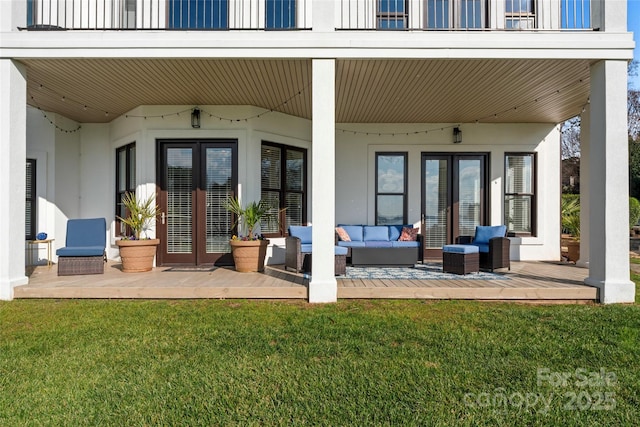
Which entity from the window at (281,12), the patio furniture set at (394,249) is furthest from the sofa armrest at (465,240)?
the window at (281,12)

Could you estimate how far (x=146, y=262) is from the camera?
5.60m

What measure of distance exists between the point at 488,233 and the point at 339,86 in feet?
11.5

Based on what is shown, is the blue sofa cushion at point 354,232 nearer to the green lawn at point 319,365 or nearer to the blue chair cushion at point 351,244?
the blue chair cushion at point 351,244

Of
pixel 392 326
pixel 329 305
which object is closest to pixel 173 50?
pixel 329 305

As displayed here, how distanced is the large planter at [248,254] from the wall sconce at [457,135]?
4.47 metres

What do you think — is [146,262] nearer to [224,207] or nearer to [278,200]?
[224,207]

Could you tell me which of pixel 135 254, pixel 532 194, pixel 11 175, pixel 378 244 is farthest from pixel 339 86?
pixel 532 194

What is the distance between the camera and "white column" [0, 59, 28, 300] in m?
4.17

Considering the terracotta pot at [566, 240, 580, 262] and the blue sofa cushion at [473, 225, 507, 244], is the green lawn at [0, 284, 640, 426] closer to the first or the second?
the blue sofa cushion at [473, 225, 507, 244]

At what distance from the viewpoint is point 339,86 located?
17.3ft

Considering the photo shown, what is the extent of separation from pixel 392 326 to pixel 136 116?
5.65 meters

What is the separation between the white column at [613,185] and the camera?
4086mm

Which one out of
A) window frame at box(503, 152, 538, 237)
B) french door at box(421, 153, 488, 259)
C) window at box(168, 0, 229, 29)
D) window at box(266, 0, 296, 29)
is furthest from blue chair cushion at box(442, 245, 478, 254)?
window at box(168, 0, 229, 29)

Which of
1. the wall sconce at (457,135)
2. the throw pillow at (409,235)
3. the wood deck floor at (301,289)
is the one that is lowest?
the wood deck floor at (301,289)
